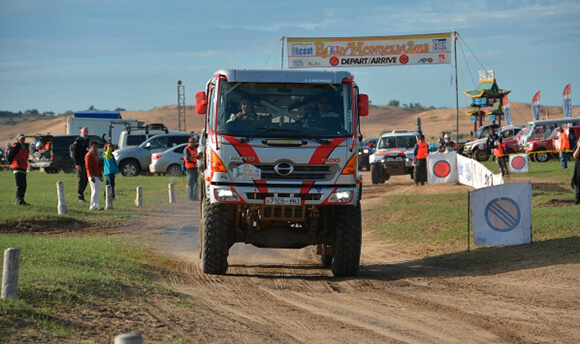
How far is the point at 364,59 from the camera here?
88.2 feet

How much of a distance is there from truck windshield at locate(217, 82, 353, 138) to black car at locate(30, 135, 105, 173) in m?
28.4

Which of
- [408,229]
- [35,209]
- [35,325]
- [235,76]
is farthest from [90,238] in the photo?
[35,325]

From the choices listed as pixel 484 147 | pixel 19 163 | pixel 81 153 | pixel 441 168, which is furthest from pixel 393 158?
pixel 484 147

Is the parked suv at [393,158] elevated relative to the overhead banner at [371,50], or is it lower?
lower

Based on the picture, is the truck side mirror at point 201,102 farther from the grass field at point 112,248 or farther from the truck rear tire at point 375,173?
the truck rear tire at point 375,173

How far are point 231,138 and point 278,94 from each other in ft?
3.09

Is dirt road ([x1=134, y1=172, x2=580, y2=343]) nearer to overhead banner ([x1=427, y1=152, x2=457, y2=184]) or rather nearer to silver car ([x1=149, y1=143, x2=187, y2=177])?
overhead banner ([x1=427, y1=152, x2=457, y2=184])

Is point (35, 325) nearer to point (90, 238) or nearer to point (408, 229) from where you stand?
point (90, 238)

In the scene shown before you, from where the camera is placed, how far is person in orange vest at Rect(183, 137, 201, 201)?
2314 cm

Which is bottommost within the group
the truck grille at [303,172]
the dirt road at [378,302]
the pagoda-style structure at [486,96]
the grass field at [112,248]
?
the dirt road at [378,302]

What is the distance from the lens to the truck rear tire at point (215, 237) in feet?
34.5

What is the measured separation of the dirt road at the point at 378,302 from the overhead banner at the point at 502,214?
64 cm

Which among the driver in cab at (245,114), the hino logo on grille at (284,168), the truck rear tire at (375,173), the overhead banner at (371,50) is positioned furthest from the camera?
the truck rear tire at (375,173)

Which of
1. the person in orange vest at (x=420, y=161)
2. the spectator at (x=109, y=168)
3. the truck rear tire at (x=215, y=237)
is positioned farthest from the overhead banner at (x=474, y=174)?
the spectator at (x=109, y=168)
